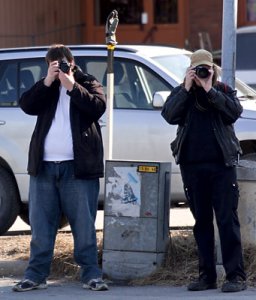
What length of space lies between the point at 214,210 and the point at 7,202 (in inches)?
115

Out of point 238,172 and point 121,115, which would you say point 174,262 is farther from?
point 121,115

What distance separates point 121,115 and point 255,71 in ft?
18.4

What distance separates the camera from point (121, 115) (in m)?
9.97

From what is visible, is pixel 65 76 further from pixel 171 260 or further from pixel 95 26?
pixel 95 26

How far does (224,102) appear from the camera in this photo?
754cm

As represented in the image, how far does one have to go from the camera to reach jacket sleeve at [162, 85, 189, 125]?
7.61 m

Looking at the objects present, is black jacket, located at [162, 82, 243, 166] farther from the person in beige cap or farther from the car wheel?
the car wheel

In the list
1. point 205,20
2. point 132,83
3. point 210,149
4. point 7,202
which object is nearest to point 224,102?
point 210,149

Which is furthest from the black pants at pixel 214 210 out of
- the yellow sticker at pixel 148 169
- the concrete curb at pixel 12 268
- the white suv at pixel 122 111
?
the white suv at pixel 122 111

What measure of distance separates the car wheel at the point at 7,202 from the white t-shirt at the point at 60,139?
7.36 feet

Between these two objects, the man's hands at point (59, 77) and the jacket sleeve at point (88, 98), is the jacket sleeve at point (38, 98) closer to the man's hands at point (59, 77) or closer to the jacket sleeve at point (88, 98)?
the man's hands at point (59, 77)

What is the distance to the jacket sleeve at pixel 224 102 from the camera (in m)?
7.52

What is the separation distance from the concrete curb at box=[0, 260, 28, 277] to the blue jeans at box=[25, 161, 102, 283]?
2.26 feet

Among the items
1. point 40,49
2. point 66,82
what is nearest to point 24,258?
point 66,82
